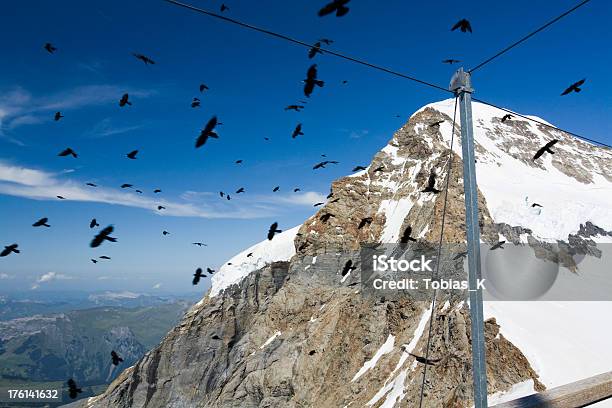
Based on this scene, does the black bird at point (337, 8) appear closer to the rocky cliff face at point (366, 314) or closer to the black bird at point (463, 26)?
the black bird at point (463, 26)

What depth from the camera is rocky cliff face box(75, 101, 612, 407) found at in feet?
89.8

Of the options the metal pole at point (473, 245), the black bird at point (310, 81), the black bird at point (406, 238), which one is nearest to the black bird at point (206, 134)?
the black bird at point (310, 81)

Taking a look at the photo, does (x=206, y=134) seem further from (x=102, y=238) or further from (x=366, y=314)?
(x=366, y=314)

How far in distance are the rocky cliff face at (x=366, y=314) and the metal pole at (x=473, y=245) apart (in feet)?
58.2

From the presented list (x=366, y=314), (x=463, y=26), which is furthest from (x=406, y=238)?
(x=366, y=314)

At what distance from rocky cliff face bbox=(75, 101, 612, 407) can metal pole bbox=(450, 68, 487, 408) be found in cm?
1775

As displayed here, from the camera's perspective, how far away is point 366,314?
41094 mm

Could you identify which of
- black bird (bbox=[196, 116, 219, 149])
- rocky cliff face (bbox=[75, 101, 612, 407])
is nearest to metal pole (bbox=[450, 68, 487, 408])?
black bird (bbox=[196, 116, 219, 149])

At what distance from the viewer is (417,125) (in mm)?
57375

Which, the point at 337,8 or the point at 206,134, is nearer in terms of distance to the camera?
the point at 337,8

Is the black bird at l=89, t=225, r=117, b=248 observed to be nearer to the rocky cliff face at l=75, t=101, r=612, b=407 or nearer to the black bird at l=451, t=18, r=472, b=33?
the black bird at l=451, t=18, r=472, b=33

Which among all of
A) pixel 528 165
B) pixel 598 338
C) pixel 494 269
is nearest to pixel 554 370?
pixel 598 338

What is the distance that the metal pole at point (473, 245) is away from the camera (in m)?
4.94

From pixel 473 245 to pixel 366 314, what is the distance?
124ft
